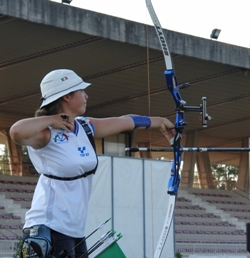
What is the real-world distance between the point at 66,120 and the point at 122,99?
27.0m

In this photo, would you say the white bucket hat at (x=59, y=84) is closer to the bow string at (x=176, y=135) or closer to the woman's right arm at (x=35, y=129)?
the woman's right arm at (x=35, y=129)

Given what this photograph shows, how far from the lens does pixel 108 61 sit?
81.6 feet

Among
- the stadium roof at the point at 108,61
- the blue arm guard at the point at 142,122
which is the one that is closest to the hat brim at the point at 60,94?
the blue arm guard at the point at 142,122

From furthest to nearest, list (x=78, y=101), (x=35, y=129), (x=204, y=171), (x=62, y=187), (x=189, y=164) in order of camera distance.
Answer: (x=204, y=171), (x=189, y=164), (x=78, y=101), (x=62, y=187), (x=35, y=129)

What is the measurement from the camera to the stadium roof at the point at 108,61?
2128 centimetres

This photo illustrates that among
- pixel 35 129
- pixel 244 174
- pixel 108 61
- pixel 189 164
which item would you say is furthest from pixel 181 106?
pixel 244 174

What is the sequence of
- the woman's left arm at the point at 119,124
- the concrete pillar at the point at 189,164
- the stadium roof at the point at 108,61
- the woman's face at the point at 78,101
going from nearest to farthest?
1. the woman's face at the point at 78,101
2. the woman's left arm at the point at 119,124
3. the stadium roof at the point at 108,61
4. the concrete pillar at the point at 189,164

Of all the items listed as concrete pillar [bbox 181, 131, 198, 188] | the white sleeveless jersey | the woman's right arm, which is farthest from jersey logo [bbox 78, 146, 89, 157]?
concrete pillar [bbox 181, 131, 198, 188]

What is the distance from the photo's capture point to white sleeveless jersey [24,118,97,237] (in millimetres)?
3658

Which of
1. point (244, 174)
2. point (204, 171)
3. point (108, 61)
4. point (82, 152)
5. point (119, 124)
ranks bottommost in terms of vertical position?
point (82, 152)

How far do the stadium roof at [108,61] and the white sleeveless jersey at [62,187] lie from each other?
1663cm

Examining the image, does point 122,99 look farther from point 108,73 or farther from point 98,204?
point 98,204

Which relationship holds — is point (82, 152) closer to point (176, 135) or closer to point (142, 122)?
point (142, 122)

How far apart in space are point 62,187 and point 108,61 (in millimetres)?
21344
